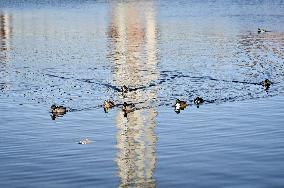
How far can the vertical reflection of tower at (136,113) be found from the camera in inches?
938

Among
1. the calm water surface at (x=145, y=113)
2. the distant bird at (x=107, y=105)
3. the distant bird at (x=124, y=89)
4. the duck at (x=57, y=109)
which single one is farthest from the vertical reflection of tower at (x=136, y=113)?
the duck at (x=57, y=109)

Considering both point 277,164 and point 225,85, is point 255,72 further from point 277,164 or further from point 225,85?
point 277,164

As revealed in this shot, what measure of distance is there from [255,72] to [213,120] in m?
18.8

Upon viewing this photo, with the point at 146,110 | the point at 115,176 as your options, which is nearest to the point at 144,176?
the point at 115,176

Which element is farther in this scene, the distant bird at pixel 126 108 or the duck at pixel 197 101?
the duck at pixel 197 101

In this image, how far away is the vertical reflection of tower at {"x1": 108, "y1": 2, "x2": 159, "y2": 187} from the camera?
938 inches

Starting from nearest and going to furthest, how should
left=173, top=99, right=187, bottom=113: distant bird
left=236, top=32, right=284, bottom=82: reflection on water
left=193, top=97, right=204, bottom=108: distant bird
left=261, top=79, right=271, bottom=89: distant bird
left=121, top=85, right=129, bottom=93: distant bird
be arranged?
left=173, top=99, right=187, bottom=113: distant bird → left=193, top=97, right=204, bottom=108: distant bird → left=261, top=79, right=271, bottom=89: distant bird → left=121, top=85, right=129, bottom=93: distant bird → left=236, top=32, right=284, bottom=82: reflection on water

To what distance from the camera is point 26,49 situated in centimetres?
7256

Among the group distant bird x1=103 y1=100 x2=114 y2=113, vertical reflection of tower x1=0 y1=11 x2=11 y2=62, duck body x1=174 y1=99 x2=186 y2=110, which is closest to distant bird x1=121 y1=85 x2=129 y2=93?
distant bird x1=103 y1=100 x2=114 y2=113

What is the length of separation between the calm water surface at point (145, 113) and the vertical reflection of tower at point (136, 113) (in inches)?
3.7

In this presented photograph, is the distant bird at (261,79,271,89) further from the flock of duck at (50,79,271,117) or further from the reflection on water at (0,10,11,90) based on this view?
the reflection on water at (0,10,11,90)

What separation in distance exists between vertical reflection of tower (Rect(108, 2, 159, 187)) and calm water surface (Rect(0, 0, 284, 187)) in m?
0.09

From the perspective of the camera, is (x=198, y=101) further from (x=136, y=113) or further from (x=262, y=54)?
(x=262, y=54)

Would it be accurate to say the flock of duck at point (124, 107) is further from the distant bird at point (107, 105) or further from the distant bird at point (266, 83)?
the distant bird at point (266, 83)
